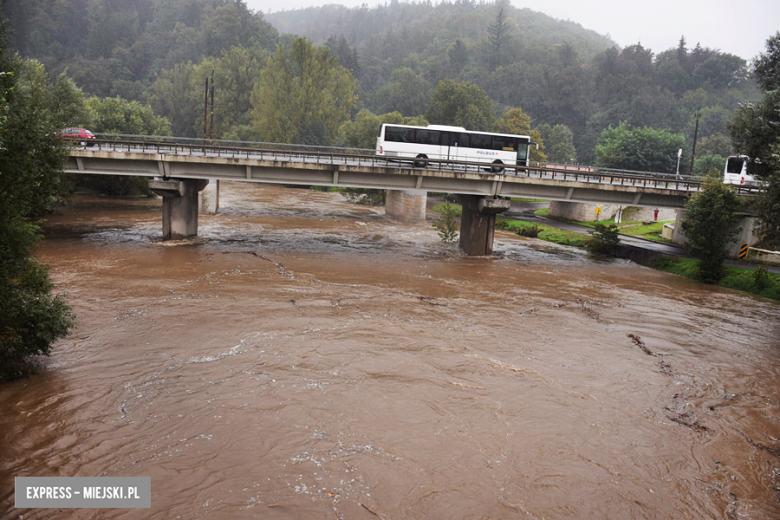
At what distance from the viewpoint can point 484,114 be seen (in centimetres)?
10088

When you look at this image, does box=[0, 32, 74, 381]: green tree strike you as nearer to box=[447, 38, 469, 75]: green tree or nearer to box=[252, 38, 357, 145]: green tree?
box=[252, 38, 357, 145]: green tree

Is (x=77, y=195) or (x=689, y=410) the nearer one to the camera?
(x=689, y=410)

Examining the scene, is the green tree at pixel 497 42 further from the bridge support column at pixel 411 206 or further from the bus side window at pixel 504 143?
the bus side window at pixel 504 143

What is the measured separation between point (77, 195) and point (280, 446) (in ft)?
174

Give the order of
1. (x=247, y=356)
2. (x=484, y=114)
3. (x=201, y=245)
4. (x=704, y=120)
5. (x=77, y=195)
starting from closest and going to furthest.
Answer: (x=247, y=356) < (x=201, y=245) < (x=77, y=195) < (x=484, y=114) < (x=704, y=120)

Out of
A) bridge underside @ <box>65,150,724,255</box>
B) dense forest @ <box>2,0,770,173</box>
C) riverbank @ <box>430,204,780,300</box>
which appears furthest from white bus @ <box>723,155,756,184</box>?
dense forest @ <box>2,0,770,173</box>

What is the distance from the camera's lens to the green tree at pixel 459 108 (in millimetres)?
97125

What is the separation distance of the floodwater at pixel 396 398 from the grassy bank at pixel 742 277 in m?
1.60

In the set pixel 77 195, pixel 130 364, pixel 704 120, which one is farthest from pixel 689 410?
pixel 704 120

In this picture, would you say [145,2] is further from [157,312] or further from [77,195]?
[157,312]

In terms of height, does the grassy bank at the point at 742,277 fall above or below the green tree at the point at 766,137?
below

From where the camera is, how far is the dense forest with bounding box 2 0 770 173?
85500 mm

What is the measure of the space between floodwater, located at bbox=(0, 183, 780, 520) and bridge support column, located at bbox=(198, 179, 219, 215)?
1894cm

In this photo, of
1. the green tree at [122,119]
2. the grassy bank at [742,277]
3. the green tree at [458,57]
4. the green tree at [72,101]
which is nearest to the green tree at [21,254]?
the grassy bank at [742,277]
